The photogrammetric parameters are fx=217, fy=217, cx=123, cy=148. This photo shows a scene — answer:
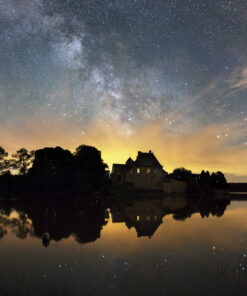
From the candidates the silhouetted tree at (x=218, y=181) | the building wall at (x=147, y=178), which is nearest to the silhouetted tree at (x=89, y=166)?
the building wall at (x=147, y=178)

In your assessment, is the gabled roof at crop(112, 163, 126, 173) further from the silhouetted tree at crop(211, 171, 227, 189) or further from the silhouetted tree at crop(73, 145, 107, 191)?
the silhouetted tree at crop(211, 171, 227, 189)

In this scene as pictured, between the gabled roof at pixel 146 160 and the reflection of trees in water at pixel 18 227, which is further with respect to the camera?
the gabled roof at pixel 146 160

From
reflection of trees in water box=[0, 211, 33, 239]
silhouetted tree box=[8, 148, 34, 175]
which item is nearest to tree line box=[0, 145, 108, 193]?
silhouetted tree box=[8, 148, 34, 175]

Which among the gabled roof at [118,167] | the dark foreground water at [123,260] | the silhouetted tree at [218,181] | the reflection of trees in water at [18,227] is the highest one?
the gabled roof at [118,167]

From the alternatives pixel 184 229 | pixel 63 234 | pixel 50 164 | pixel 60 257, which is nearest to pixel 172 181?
pixel 50 164

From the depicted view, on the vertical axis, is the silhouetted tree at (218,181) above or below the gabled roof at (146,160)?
below

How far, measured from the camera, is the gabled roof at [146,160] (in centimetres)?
6794

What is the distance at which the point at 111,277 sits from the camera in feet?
30.2

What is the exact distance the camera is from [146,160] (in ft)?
225

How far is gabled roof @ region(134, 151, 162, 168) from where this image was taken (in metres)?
67.9

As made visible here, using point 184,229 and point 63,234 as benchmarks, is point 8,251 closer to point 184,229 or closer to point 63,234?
point 63,234

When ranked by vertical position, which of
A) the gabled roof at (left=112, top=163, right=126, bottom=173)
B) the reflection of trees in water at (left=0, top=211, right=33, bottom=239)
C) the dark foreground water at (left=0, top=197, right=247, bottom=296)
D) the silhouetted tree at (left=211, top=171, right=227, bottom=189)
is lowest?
the dark foreground water at (left=0, top=197, right=247, bottom=296)

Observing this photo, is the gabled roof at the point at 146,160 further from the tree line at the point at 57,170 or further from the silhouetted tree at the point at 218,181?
the silhouetted tree at the point at 218,181

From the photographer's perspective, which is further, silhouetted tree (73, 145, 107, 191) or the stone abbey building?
the stone abbey building
